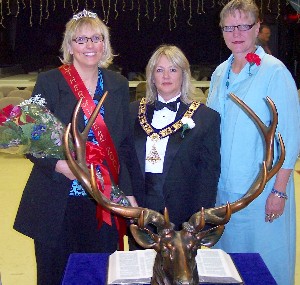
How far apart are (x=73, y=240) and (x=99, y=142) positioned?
1.34 ft

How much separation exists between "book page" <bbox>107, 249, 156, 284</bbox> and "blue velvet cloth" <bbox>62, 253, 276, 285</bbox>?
40 millimetres

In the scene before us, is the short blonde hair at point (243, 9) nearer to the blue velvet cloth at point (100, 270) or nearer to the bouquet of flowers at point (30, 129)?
the bouquet of flowers at point (30, 129)

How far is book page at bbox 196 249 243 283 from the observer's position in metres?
1.57

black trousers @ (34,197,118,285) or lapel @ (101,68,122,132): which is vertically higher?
lapel @ (101,68,122,132)

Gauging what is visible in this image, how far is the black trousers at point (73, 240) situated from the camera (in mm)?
2074

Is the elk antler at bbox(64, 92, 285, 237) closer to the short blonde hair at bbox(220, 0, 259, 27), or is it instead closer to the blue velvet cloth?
the blue velvet cloth

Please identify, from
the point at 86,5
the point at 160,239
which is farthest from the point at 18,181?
the point at 86,5

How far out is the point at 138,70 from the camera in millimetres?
10680

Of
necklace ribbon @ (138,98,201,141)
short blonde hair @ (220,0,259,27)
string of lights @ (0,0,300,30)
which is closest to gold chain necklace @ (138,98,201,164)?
necklace ribbon @ (138,98,201,141)

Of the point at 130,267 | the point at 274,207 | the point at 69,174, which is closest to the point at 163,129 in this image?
the point at 69,174

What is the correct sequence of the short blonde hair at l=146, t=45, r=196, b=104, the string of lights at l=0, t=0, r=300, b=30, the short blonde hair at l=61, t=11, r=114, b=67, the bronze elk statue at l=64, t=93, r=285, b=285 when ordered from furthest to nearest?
the string of lights at l=0, t=0, r=300, b=30, the short blonde hair at l=146, t=45, r=196, b=104, the short blonde hair at l=61, t=11, r=114, b=67, the bronze elk statue at l=64, t=93, r=285, b=285

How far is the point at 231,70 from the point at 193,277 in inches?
44.9

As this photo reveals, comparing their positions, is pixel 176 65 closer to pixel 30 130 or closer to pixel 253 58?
pixel 253 58

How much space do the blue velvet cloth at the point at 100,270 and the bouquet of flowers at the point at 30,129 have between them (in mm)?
398
